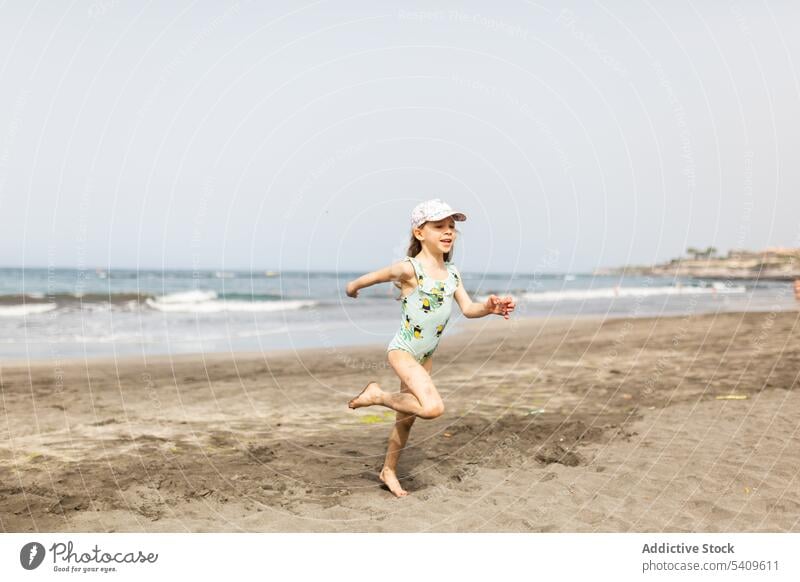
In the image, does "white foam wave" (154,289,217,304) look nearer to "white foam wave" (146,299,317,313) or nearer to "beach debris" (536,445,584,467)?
"white foam wave" (146,299,317,313)

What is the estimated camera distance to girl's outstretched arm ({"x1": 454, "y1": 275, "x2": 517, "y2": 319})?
221 inches

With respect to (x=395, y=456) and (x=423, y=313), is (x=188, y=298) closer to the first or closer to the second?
(x=395, y=456)

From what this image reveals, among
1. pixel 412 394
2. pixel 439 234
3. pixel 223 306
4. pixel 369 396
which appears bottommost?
pixel 223 306

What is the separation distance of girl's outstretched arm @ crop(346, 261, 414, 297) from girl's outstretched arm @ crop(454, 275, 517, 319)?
0.52 meters

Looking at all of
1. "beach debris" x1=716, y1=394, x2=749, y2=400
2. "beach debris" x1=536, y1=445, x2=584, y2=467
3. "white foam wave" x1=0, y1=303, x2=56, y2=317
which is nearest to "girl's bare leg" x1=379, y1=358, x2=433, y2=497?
"beach debris" x1=536, y1=445, x2=584, y2=467

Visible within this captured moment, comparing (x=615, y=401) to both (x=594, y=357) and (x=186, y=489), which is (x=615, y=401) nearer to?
(x=594, y=357)

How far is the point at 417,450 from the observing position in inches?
316

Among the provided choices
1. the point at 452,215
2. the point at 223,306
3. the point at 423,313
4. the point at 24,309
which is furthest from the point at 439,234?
the point at 223,306

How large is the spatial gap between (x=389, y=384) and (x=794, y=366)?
7.70 metres

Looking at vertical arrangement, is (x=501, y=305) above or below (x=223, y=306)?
above

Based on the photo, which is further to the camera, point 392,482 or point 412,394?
point 392,482

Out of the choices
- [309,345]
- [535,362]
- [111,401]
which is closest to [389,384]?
[535,362]

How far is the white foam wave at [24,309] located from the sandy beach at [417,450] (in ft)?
51.3

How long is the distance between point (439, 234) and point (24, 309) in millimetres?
28406
